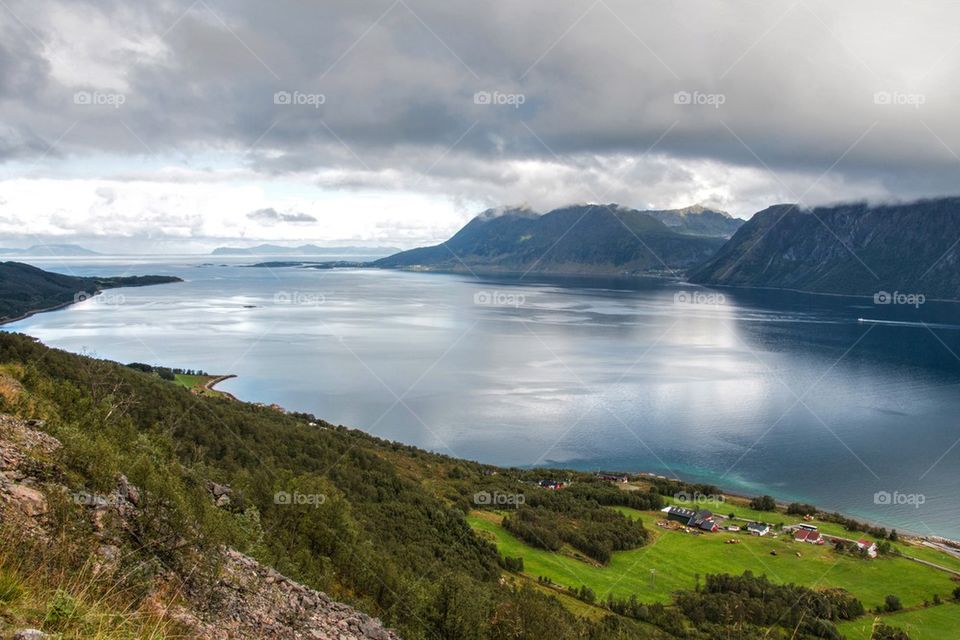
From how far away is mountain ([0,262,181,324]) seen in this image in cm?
12925

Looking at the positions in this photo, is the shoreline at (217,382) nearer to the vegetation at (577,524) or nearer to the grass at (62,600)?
the vegetation at (577,524)

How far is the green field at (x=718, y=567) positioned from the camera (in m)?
Result: 30.8

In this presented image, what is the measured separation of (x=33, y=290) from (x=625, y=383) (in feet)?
508

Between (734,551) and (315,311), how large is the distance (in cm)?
12716

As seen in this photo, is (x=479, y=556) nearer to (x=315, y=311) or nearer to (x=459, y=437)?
(x=459, y=437)

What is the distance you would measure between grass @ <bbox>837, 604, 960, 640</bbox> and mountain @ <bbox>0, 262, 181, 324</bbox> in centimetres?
14206

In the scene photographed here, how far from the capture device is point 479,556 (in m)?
28.0

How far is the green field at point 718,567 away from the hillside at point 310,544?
169 millimetres

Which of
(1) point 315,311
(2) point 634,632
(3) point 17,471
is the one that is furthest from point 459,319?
(3) point 17,471

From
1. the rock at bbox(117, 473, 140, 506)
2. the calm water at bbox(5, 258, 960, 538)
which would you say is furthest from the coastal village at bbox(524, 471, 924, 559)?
the rock at bbox(117, 473, 140, 506)

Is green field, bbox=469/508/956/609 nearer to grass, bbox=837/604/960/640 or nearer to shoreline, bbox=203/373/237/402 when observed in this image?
grass, bbox=837/604/960/640

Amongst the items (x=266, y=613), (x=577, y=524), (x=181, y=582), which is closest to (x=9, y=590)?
(x=181, y=582)

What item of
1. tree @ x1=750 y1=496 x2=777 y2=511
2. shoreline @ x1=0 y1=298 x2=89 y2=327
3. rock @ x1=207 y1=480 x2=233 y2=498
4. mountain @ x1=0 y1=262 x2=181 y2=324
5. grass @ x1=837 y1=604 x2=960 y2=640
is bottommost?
grass @ x1=837 y1=604 x2=960 y2=640

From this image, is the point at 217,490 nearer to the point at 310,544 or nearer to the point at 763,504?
the point at 310,544
